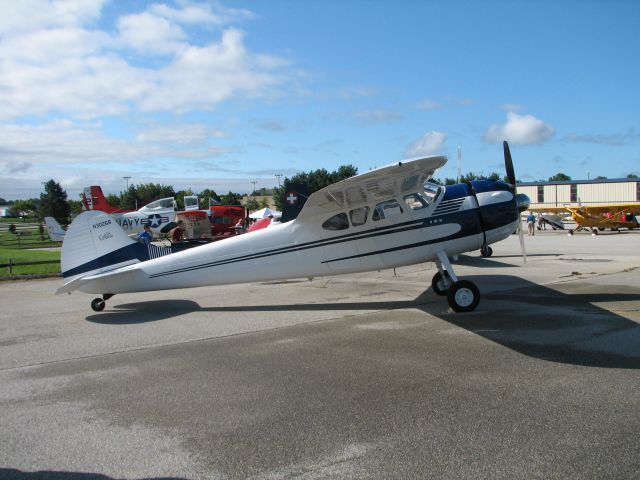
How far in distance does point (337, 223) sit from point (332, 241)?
1.21 feet

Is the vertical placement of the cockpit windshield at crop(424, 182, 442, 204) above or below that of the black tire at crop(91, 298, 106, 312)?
above

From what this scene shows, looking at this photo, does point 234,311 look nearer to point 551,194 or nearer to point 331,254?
point 331,254

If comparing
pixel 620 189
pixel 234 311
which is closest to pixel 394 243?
pixel 234 311

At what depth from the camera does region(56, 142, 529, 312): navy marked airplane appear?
9.56 meters

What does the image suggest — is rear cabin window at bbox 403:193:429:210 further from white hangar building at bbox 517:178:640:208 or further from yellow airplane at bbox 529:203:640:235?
white hangar building at bbox 517:178:640:208

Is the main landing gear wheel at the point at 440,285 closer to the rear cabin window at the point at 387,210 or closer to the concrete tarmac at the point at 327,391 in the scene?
the concrete tarmac at the point at 327,391

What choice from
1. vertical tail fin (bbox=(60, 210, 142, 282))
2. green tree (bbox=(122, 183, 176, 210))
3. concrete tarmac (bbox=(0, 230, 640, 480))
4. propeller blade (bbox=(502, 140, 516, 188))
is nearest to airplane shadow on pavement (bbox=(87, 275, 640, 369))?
concrete tarmac (bbox=(0, 230, 640, 480))

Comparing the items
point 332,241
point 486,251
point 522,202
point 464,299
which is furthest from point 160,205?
point 464,299

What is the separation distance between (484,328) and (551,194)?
7615cm

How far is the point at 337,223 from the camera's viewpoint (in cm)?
974

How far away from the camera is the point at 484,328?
7.86 meters

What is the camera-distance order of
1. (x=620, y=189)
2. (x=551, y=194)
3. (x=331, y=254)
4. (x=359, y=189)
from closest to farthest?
(x=359, y=189)
(x=331, y=254)
(x=620, y=189)
(x=551, y=194)

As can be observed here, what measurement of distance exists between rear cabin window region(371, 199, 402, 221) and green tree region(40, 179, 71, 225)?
63300 mm

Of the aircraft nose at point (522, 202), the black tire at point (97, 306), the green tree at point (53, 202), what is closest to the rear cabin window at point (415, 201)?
the aircraft nose at point (522, 202)
